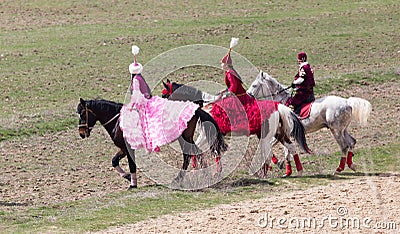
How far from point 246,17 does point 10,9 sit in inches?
386

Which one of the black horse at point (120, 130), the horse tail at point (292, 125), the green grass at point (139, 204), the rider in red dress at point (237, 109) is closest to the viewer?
the green grass at point (139, 204)

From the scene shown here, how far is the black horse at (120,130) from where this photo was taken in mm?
14012

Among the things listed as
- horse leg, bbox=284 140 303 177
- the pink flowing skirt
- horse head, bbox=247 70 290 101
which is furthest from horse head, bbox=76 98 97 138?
horse leg, bbox=284 140 303 177

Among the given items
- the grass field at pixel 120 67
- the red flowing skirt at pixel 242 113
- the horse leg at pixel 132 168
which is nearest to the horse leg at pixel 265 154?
the red flowing skirt at pixel 242 113

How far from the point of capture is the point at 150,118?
13875mm

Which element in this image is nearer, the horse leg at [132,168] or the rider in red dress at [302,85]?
the horse leg at [132,168]

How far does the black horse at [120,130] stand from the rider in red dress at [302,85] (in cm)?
197

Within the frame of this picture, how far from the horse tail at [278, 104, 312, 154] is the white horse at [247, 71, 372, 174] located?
1.68 ft

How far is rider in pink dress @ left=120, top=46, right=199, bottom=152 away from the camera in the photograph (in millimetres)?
13750

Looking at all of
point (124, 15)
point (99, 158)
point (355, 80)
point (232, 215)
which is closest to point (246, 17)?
point (124, 15)

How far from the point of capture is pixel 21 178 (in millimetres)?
15258

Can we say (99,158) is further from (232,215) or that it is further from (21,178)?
(232,215)

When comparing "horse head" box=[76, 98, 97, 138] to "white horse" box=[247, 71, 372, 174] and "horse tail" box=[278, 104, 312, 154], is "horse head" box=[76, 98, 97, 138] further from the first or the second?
"horse tail" box=[278, 104, 312, 154]

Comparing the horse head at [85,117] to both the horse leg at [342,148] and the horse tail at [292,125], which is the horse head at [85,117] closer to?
the horse tail at [292,125]
